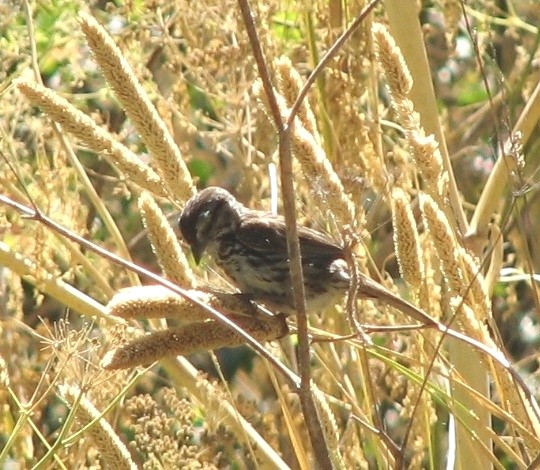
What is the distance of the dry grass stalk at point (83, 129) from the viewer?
2152 millimetres

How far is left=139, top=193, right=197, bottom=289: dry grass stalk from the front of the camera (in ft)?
6.75

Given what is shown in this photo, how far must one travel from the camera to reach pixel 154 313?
189cm

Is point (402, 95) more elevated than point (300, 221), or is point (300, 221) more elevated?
point (402, 95)

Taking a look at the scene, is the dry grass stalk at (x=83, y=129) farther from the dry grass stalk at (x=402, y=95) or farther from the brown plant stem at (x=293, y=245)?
the brown plant stem at (x=293, y=245)

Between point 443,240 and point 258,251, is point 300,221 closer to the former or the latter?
point 258,251

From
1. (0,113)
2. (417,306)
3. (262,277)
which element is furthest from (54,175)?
(417,306)

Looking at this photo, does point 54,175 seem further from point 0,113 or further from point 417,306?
point 417,306

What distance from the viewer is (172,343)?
6.23 feet

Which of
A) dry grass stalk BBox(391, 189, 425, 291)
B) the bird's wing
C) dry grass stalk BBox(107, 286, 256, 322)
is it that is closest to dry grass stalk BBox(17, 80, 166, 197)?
dry grass stalk BBox(107, 286, 256, 322)

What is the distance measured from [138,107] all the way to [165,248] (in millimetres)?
253

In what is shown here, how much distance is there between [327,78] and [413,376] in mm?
1012

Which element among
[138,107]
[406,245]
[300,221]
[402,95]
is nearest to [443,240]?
[406,245]

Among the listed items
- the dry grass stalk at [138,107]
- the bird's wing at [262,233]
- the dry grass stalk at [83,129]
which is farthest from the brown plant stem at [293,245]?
the bird's wing at [262,233]

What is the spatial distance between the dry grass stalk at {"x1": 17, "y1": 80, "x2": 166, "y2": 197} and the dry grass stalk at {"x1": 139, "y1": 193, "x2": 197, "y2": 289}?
0.13m
